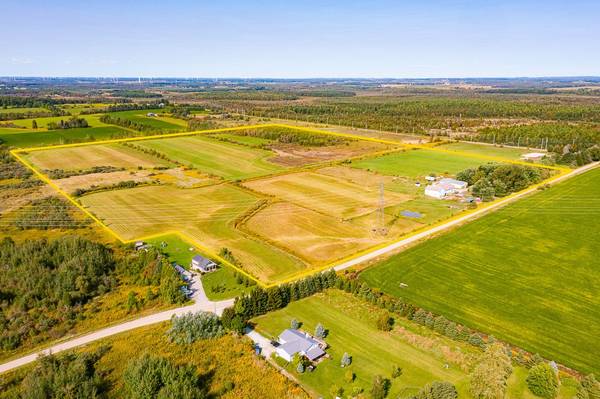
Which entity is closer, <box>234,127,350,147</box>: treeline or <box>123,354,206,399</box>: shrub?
<box>123,354,206,399</box>: shrub

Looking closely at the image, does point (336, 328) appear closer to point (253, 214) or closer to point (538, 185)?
point (253, 214)

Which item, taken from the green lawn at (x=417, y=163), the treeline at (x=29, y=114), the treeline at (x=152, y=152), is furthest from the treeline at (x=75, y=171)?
the treeline at (x=29, y=114)

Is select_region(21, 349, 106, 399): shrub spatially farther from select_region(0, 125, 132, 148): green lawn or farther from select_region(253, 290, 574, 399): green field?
select_region(0, 125, 132, 148): green lawn

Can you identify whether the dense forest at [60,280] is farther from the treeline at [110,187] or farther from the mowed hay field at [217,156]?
the mowed hay field at [217,156]

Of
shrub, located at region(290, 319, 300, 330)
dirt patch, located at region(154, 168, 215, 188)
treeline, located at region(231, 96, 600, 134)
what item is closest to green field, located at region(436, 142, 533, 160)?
treeline, located at region(231, 96, 600, 134)

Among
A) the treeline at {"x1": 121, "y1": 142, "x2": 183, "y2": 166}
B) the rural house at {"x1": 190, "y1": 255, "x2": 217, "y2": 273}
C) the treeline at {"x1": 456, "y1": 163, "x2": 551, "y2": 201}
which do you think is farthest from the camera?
the treeline at {"x1": 121, "y1": 142, "x2": 183, "y2": 166}
